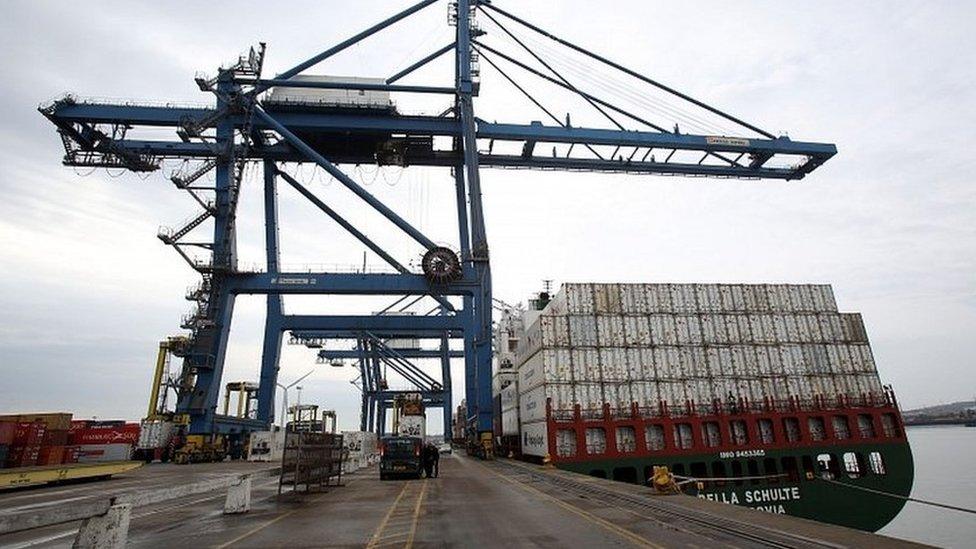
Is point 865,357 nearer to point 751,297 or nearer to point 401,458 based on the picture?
point 751,297

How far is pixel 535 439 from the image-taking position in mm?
31344

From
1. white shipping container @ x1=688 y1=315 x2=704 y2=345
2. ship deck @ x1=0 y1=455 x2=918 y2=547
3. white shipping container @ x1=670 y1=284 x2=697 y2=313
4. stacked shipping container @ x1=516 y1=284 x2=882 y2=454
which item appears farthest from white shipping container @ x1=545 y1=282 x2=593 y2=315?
ship deck @ x1=0 y1=455 x2=918 y2=547

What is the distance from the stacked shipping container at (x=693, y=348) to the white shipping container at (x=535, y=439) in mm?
667

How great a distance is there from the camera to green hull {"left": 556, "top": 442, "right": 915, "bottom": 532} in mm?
27141

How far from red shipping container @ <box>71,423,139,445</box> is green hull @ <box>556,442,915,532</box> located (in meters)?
34.5

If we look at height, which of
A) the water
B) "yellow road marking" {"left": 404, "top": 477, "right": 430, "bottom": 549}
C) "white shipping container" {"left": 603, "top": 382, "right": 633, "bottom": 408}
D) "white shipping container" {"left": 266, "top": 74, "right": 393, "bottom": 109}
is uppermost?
"white shipping container" {"left": 266, "top": 74, "right": 393, "bottom": 109}

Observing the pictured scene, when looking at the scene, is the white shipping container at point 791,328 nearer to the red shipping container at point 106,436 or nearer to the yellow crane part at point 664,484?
the yellow crane part at point 664,484

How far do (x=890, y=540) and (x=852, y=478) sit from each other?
2617 cm

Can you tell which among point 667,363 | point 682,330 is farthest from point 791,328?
point 667,363

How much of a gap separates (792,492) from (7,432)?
42.5 meters

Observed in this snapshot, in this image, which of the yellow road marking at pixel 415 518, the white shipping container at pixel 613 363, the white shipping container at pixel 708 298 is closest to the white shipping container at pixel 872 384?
the white shipping container at pixel 708 298

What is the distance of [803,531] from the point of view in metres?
9.25

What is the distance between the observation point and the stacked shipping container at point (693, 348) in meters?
29.2

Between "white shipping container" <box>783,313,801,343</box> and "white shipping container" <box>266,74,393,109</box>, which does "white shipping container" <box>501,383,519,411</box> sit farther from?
"white shipping container" <box>266,74,393,109</box>
